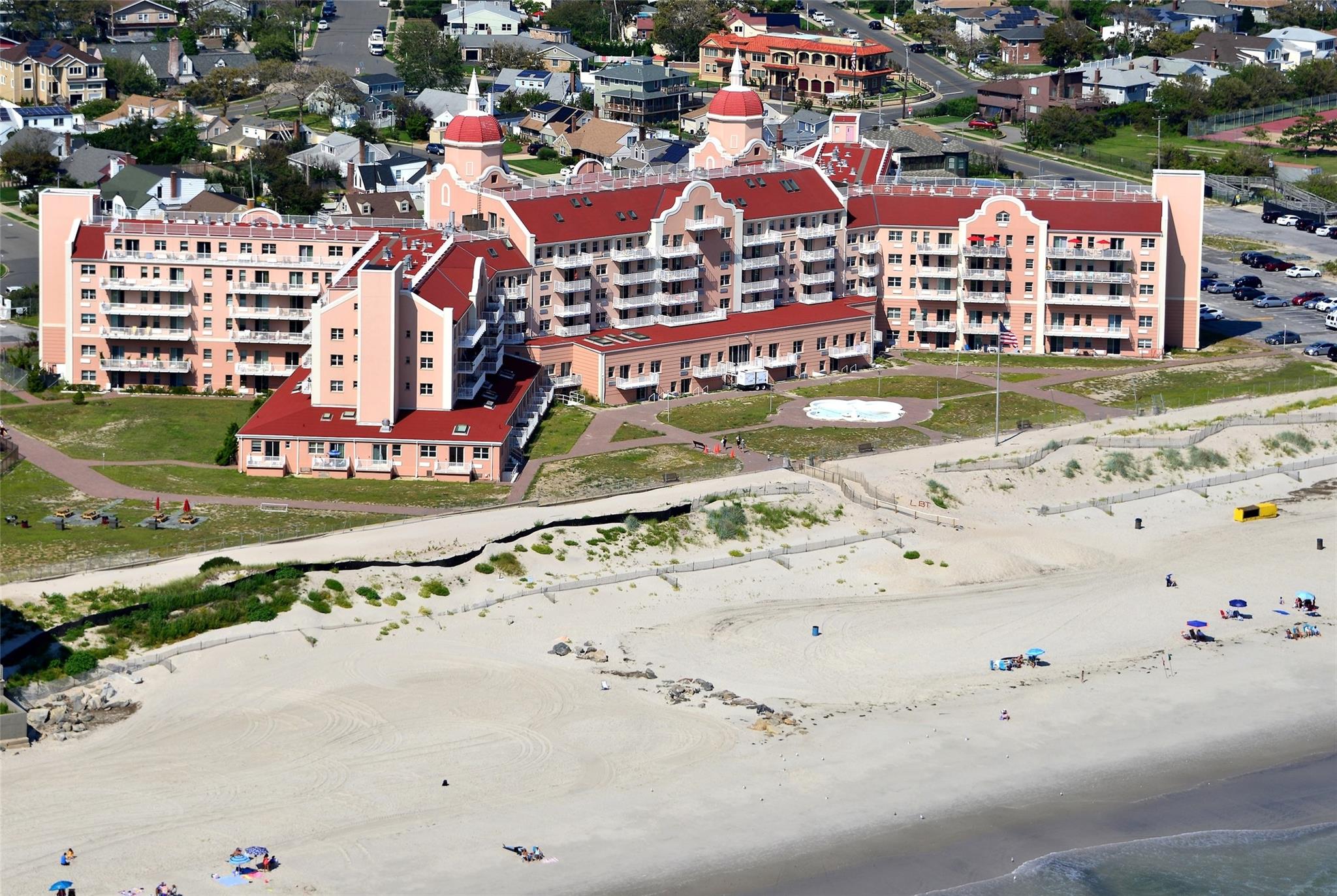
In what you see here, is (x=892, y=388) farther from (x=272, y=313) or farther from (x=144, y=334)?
(x=144, y=334)

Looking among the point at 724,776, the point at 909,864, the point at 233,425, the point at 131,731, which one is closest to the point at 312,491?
the point at 233,425

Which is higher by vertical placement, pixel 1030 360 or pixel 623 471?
pixel 1030 360

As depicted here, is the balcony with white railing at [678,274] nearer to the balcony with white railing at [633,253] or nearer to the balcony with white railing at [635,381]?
the balcony with white railing at [633,253]

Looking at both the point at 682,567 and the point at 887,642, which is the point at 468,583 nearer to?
the point at 682,567

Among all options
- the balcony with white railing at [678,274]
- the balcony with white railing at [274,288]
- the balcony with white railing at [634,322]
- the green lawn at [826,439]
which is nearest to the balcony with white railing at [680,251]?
the balcony with white railing at [678,274]

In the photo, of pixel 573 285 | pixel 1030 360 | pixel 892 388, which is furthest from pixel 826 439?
pixel 1030 360

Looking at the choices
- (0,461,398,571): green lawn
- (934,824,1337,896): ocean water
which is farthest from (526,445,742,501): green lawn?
(934,824,1337,896): ocean water
